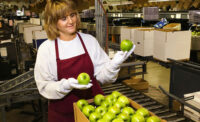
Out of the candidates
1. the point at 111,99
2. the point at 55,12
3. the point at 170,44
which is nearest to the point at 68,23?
the point at 55,12

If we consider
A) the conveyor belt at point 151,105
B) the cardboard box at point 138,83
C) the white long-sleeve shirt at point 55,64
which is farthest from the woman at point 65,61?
the cardboard box at point 138,83

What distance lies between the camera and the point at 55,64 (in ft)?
5.45

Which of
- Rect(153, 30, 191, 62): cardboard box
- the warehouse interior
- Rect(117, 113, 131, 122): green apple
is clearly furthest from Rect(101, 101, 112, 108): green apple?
Rect(153, 30, 191, 62): cardboard box

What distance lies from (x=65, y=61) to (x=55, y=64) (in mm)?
86

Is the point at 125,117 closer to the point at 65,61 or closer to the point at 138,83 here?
the point at 65,61

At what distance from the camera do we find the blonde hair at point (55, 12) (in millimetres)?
1573

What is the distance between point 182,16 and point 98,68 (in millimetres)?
10711

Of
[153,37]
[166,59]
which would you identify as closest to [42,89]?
[166,59]

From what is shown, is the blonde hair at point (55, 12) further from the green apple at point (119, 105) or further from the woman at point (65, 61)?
the green apple at point (119, 105)

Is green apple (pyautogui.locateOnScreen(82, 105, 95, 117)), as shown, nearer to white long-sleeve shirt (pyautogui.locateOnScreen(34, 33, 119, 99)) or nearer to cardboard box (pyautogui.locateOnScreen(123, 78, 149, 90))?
white long-sleeve shirt (pyautogui.locateOnScreen(34, 33, 119, 99))

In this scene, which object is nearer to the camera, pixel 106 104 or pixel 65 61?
pixel 106 104

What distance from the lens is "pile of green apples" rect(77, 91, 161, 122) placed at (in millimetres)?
1229

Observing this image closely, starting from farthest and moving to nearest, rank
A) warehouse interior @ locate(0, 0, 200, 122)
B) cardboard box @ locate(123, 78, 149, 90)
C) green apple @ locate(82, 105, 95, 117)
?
cardboard box @ locate(123, 78, 149, 90), warehouse interior @ locate(0, 0, 200, 122), green apple @ locate(82, 105, 95, 117)

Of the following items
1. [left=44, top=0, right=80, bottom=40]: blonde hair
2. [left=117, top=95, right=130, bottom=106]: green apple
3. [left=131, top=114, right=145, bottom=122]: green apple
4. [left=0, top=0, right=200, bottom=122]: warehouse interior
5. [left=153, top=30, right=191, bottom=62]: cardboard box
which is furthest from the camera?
[left=153, top=30, right=191, bottom=62]: cardboard box
